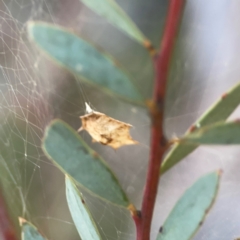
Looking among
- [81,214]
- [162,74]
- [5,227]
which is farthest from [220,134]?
[5,227]

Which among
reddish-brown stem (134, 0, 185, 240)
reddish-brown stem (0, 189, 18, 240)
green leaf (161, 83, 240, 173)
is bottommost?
reddish-brown stem (0, 189, 18, 240)

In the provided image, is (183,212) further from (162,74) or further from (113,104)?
(113,104)

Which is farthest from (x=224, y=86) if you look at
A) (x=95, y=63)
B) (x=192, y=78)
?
(x=95, y=63)

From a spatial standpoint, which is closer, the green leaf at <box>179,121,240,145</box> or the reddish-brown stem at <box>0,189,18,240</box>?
the green leaf at <box>179,121,240,145</box>

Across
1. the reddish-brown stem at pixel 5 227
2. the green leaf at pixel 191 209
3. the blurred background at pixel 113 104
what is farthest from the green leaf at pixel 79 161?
Answer: the blurred background at pixel 113 104

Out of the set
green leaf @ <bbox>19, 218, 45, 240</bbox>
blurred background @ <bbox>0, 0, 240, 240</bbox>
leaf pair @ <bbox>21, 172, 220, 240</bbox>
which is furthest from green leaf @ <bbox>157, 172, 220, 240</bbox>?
blurred background @ <bbox>0, 0, 240, 240</bbox>

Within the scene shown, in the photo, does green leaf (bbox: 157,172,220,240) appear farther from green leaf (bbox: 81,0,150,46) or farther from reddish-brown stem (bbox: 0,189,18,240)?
reddish-brown stem (bbox: 0,189,18,240)
